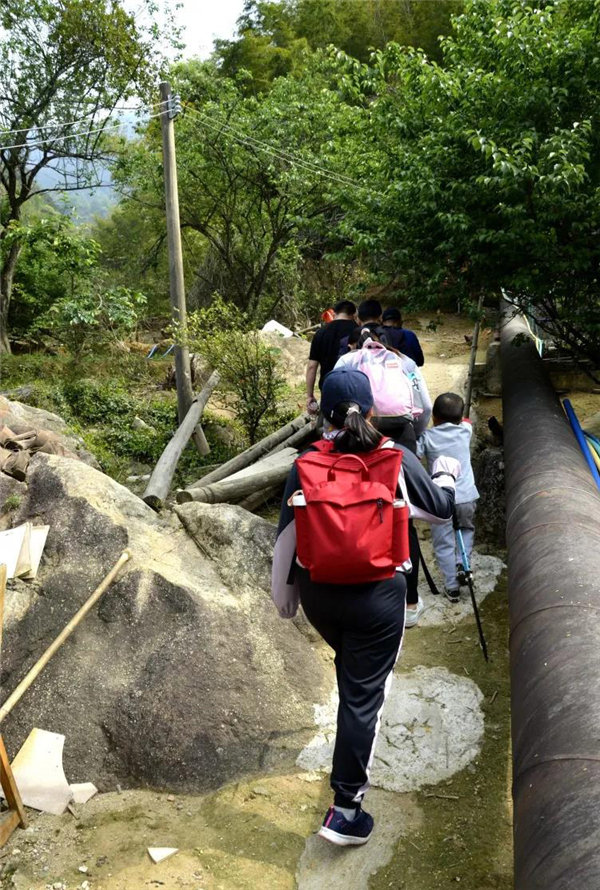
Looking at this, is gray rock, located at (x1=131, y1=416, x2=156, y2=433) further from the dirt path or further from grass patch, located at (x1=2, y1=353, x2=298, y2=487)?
the dirt path

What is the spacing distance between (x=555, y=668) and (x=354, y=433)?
1.21 meters

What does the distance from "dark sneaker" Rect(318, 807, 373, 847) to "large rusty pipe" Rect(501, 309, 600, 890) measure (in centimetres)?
95

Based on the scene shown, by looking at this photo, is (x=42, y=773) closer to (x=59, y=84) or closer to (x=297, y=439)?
(x=297, y=439)

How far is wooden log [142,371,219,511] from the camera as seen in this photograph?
25.2ft

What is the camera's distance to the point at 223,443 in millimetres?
11539

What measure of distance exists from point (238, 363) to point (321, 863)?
22.7 feet

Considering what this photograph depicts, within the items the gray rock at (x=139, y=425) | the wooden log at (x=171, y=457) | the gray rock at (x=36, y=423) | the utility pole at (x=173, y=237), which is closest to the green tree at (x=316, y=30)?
the utility pole at (x=173, y=237)

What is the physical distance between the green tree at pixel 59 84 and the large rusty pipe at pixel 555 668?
1378 centimetres

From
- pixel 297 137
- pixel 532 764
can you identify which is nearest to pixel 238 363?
pixel 532 764

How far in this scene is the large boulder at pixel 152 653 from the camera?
13.6 feet

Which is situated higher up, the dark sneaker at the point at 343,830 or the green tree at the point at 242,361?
the green tree at the point at 242,361

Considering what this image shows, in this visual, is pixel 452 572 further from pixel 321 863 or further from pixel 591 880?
pixel 591 880

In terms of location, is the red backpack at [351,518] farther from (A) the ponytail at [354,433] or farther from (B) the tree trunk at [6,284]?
(B) the tree trunk at [6,284]

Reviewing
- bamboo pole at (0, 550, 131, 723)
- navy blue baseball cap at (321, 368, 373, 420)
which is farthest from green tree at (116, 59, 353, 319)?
navy blue baseball cap at (321, 368, 373, 420)
